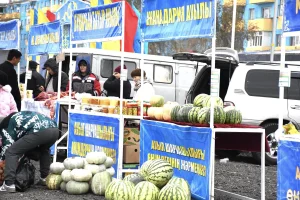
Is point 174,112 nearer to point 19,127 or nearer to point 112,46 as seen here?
point 19,127

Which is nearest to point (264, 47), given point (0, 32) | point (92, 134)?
point (0, 32)

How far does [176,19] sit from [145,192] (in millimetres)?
2429

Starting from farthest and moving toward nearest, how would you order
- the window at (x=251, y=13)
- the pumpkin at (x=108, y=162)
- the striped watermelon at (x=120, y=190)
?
1. the window at (x=251, y=13)
2. the pumpkin at (x=108, y=162)
3. the striped watermelon at (x=120, y=190)

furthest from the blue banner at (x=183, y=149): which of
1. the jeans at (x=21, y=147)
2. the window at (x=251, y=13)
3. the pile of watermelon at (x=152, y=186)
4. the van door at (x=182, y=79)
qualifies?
the window at (x=251, y=13)

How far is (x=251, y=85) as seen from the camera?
15.1 meters

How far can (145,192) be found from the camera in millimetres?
8641

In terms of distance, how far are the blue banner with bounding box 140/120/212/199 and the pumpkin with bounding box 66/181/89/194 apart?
3.00ft

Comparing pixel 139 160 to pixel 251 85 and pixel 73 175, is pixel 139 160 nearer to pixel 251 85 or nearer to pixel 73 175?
pixel 73 175

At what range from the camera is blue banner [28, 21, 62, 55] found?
1455 centimetres

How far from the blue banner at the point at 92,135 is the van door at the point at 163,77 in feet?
30.0

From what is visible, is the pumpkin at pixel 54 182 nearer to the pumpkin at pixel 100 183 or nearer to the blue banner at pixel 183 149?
the pumpkin at pixel 100 183

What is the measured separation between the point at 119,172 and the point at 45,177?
113cm

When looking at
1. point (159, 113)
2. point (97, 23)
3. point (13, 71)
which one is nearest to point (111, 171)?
point (159, 113)

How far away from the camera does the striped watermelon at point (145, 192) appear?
8617 mm
